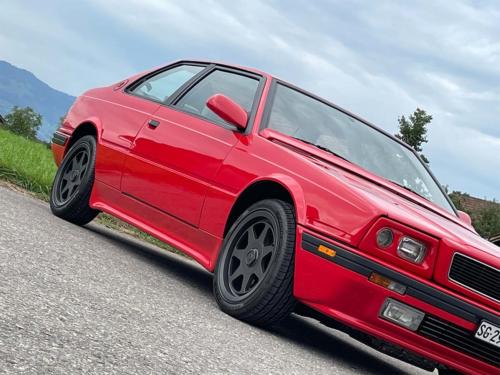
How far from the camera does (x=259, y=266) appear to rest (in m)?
4.09

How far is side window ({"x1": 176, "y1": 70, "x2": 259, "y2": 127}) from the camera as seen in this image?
5.12 meters

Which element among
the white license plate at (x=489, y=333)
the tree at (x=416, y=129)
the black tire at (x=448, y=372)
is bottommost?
the black tire at (x=448, y=372)

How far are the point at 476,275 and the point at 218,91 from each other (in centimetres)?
239

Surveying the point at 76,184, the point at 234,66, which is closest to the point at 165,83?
the point at 234,66

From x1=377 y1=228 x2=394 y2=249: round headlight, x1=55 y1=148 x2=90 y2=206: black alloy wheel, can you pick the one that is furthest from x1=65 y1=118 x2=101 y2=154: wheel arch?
x1=377 y1=228 x2=394 y2=249: round headlight

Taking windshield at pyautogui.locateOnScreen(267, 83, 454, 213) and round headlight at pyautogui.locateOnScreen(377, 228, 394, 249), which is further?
windshield at pyautogui.locateOnScreen(267, 83, 454, 213)

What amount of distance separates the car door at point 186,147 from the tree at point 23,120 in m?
98.2

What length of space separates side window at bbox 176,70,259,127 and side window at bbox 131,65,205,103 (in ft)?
0.80

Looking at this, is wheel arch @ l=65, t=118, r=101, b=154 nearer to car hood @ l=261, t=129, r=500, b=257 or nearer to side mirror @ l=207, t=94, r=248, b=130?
side mirror @ l=207, t=94, r=248, b=130

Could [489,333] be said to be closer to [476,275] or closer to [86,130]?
[476,275]

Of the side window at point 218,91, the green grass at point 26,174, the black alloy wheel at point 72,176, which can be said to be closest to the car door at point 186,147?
the side window at point 218,91

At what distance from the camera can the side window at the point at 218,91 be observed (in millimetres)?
5117

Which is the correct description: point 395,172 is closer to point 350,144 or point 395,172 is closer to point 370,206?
point 350,144

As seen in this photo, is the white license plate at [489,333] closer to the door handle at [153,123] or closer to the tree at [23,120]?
the door handle at [153,123]
